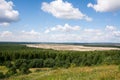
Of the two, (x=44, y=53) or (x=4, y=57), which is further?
(x=44, y=53)

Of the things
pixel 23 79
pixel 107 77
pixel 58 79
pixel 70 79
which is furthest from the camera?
pixel 23 79

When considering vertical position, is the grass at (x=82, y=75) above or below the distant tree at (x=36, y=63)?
above

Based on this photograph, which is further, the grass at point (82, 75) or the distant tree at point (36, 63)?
the distant tree at point (36, 63)

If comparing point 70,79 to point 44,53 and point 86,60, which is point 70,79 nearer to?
point 86,60

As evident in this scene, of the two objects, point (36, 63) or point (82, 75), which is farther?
point (36, 63)

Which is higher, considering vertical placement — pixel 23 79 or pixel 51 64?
pixel 23 79

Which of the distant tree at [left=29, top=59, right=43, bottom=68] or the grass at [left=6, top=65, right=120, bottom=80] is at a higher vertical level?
the grass at [left=6, top=65, right=120, bottom=80]

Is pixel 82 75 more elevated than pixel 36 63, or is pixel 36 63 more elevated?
pixel 82 75

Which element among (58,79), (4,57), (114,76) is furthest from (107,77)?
(4,57)

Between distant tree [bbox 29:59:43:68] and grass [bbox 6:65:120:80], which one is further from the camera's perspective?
distant tree [bbox 29:59:43:68]

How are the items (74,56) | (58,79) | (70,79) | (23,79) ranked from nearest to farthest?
1. (70,79)
2. (58,79)
3. (23,79)
4. (74,56)

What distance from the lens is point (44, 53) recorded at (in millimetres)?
135625

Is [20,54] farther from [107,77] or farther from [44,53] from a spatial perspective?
[107,77]

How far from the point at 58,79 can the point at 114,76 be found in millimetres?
3486
